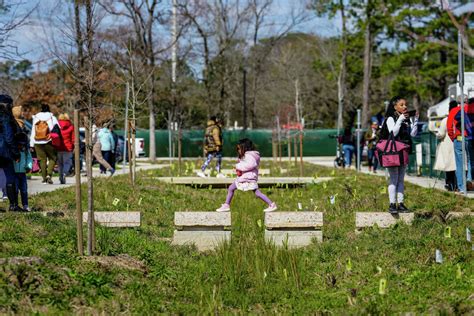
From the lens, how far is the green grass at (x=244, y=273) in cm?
700

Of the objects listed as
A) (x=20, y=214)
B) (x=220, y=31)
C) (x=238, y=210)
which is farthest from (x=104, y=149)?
(x=220, y=31)

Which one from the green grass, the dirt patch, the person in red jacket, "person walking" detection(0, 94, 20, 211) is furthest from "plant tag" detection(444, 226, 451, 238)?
the person in red jacket

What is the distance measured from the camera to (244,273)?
859 centimetres

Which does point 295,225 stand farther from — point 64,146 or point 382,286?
point 64,146

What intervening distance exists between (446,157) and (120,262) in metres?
9.79

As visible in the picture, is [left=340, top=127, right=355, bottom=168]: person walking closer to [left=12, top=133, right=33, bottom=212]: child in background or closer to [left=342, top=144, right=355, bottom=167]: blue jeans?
[left=342, top=144, right=355, bottom=167]: blue jeans

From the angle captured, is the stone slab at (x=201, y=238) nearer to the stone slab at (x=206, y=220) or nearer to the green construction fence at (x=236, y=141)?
the stone slab at (x=206, y=220)

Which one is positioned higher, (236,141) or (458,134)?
(458,134)

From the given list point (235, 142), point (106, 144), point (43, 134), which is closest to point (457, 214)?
point (43, 134)

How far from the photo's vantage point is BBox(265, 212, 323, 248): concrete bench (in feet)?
34.3

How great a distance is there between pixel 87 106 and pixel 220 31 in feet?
136

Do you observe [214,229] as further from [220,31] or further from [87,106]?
[220,31]

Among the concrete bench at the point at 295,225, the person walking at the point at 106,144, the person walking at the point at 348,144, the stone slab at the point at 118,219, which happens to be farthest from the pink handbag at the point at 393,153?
the person walking at the point at 348,144

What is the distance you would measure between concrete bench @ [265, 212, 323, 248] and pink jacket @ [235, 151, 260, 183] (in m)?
2.42
